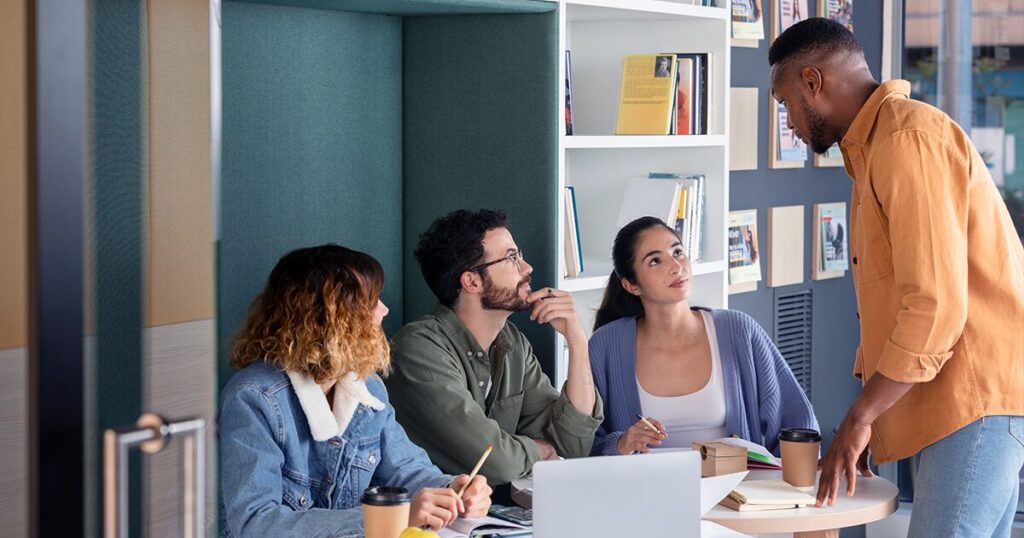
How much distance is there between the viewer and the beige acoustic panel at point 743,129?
4.29 m

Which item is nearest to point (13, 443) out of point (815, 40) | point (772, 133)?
point (815, 40)

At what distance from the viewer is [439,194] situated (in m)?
3.25

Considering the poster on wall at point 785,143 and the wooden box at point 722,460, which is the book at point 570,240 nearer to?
the wooden box at point 722,460

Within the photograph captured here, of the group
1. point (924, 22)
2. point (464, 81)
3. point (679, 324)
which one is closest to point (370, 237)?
point (464, 81)

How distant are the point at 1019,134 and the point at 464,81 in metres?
2.65

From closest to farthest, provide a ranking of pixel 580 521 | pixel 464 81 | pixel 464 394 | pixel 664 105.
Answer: pixel 580 521 < pixel 464 394 < pixel 464 81 < pixel 664 105

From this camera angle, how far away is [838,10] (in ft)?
15.6

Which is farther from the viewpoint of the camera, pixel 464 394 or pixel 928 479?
pixel 464 394

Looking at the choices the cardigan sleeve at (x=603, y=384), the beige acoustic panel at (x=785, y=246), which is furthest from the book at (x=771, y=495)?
the beige acoustic panel at (x=785, y=246)

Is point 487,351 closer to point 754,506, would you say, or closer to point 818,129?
point 754,506

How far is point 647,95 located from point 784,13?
52.2 inches

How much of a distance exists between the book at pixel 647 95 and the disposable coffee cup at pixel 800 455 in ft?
4.05

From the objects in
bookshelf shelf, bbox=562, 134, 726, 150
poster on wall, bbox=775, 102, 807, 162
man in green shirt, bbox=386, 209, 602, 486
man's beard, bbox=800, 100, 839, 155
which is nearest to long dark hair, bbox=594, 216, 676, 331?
bookshelf shelf, bbox=562, 134, 726, 150

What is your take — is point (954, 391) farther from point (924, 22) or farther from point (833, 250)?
point (924, 22)
